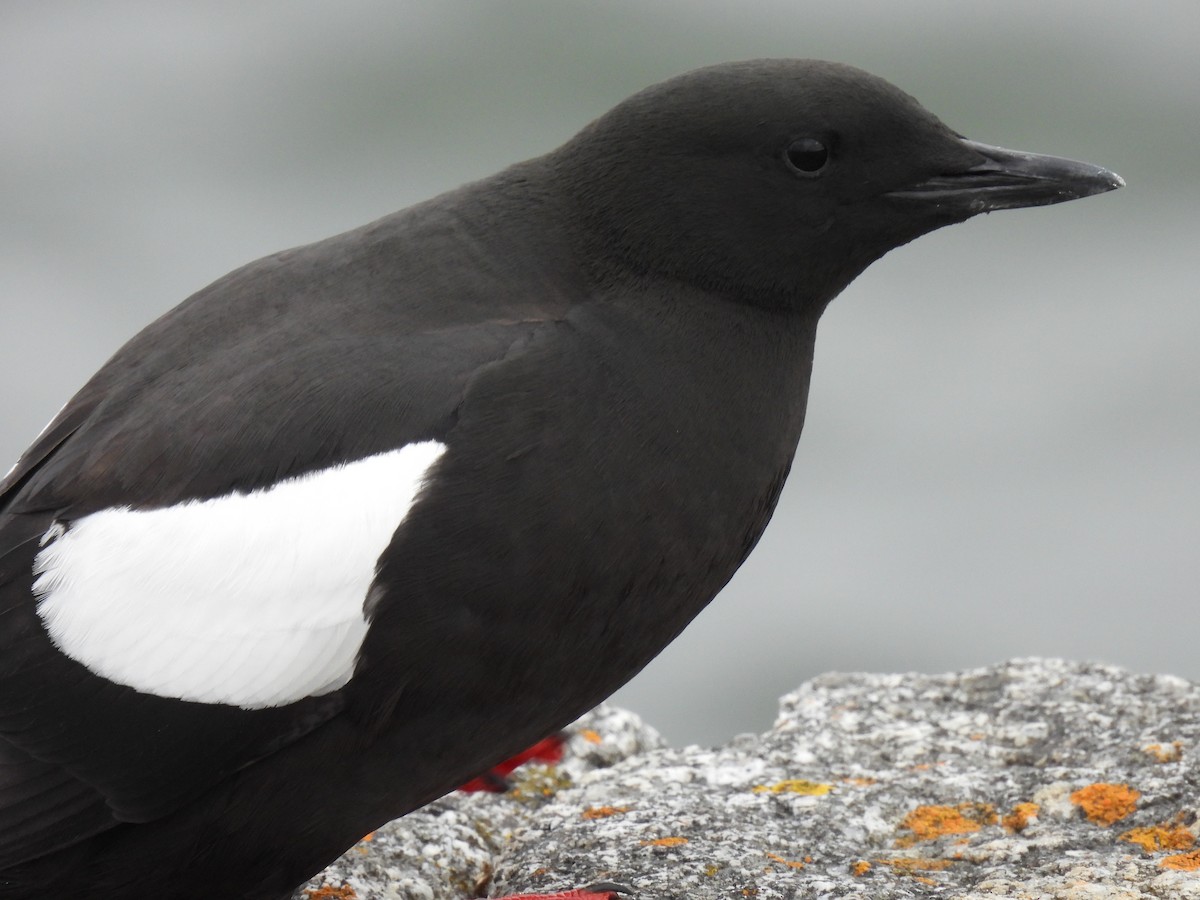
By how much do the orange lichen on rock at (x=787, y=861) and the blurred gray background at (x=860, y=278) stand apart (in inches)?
206

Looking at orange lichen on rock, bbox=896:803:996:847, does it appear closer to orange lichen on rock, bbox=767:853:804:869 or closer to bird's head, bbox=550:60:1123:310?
orange lichen on rock, bbox=767:853:804:869

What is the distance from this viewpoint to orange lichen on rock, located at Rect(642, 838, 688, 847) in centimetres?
410

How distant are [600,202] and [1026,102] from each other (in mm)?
9518

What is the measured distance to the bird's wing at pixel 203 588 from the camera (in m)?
3.45

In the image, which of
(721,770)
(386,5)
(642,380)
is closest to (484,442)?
(642,380)

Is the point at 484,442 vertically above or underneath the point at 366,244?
underneath

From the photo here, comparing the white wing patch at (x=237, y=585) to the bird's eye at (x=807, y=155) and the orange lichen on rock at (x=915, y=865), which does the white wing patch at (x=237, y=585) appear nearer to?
the bird's eye at (x=807, y=155)

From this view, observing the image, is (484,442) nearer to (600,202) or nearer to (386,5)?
(600,202)

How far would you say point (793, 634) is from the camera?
385 inches

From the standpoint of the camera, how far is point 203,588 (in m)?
3.50

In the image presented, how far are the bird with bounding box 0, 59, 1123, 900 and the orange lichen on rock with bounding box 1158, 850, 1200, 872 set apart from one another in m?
1.18

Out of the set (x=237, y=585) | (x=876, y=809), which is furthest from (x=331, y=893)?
(x=876, y=809)

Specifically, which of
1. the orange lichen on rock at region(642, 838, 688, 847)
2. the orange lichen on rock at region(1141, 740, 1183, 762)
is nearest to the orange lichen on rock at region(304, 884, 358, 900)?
the orange lichen on rock at region(642, 838, 688, 847)

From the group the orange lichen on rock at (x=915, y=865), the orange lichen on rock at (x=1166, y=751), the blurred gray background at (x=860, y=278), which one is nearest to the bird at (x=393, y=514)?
the orange lichen on rock at (x=915, y=865)
